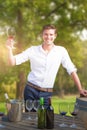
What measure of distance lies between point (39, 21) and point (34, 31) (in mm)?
448

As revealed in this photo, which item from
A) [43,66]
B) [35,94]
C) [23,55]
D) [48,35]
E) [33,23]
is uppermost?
[33,23]

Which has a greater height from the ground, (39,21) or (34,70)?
(39,21)

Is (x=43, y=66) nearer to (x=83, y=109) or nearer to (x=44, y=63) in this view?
(x=44, y=63)

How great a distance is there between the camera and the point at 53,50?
3.57 meters

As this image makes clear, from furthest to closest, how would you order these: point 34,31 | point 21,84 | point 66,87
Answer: point 66,87 < point 21,84 < point 34,31

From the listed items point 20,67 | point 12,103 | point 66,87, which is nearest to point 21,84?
point 20,67

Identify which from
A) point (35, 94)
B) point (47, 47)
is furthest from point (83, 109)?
point (47, 47)

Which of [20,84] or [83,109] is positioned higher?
[20,84]

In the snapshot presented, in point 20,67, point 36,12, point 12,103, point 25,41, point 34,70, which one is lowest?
point 12,103

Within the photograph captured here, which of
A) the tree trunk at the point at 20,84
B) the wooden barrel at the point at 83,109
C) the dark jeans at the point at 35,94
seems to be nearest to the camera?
the wooden barrel at the point at 83,109

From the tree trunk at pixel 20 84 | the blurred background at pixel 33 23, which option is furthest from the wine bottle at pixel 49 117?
the tree trunk at pixel 20 84

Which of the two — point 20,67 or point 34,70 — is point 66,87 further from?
point 34,70

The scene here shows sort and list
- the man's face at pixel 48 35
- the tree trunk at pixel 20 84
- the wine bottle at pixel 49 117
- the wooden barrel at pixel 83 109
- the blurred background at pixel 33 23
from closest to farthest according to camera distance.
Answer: the wine bottle at pixel 49 117
the wooden barrel at pixel 83 109
the man's face at pixel 48 35
the blurred background at pixel 33 23
the tree trunk at pixel 20 84

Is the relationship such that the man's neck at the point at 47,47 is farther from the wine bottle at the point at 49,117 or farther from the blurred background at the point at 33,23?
the blurred background at the point at 33,23
